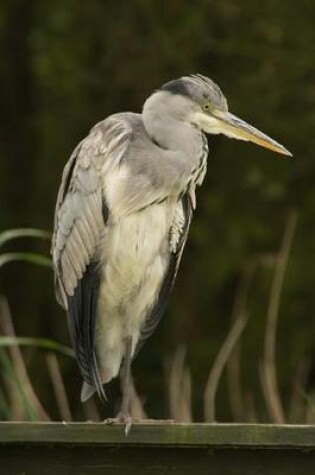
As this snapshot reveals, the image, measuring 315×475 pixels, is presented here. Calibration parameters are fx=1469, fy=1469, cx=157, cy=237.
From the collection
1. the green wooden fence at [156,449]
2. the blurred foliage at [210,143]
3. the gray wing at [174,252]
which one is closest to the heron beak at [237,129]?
the gray wing at [174,252]

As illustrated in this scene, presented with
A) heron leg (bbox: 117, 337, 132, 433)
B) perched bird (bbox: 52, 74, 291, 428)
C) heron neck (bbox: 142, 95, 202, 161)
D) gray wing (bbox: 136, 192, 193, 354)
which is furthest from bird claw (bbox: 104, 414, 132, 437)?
heron neck (bbox: 142, 95, 202, 161)

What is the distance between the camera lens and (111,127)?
4.18 metres

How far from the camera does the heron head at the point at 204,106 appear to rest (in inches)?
165

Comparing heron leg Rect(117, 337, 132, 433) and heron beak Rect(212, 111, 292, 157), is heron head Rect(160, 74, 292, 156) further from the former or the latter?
heron leg Rect(117, 337, 132, 433)

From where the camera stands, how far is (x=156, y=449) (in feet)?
9.64

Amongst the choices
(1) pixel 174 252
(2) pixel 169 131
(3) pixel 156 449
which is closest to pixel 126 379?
(1) pixel 174 252

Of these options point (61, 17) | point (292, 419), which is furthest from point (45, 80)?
point (292, 419)

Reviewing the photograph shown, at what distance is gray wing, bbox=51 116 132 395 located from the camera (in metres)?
4.12

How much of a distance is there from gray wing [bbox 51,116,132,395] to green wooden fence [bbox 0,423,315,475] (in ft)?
3.85

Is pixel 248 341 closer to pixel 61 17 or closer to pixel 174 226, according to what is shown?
pixel 61 17

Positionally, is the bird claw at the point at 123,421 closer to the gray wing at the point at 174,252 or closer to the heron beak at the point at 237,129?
the gray wing at the point at 174,252

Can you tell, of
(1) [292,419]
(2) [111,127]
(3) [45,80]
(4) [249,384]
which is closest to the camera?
(2) [111,127]

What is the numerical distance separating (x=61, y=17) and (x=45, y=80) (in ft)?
1.39

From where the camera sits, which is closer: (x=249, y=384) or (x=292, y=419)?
(x=292, y=419)
